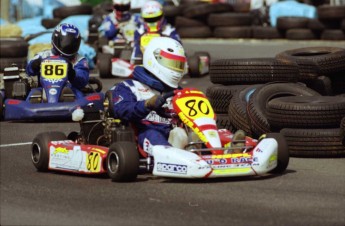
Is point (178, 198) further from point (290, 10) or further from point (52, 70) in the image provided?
point (290, 10)

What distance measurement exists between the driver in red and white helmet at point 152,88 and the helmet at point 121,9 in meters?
10.3

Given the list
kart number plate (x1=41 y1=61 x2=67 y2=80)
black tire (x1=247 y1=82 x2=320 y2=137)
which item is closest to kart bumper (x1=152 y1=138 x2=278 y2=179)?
black tire (x1=247 y1=82 x2=320 y2=137)

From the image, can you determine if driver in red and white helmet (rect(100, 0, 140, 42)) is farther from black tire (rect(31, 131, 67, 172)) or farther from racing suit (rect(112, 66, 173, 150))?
racing suit (rect(112, 66, 173, 150))

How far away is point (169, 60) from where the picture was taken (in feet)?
24.7

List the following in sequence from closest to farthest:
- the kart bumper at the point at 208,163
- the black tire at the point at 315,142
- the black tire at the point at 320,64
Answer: the kart bumper at the point at 208,163 < the black tire at the point at 315,142 < the black tire at the point at 320,64

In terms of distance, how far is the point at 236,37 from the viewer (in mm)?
22422

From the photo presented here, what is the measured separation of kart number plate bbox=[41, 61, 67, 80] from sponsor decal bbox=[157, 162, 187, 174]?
175 inches

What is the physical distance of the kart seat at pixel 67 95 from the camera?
11.3 m

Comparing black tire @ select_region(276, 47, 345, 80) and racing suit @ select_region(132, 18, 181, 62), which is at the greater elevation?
black tire @ select_region(276, 47, 345, 80)

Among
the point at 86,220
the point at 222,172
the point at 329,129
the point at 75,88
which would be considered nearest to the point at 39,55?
the point at 75,88

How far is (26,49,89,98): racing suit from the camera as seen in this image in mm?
11344

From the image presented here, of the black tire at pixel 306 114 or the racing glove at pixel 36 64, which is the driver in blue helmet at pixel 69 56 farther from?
the black tire at pixel 306 114

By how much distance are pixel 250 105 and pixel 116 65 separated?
7.52m

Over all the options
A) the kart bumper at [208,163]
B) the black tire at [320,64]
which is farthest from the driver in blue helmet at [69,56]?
A: the kart bumper at [208,163]
